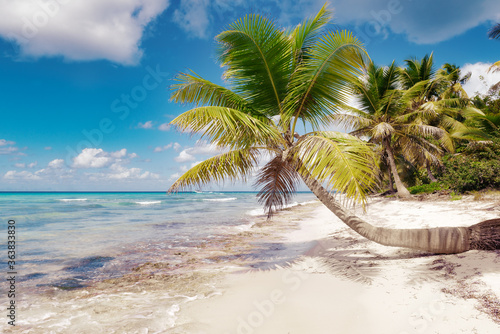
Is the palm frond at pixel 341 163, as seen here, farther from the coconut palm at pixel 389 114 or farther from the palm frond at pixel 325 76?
the coconut palm at pixel 389 114

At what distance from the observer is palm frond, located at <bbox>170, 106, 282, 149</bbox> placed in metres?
4.48

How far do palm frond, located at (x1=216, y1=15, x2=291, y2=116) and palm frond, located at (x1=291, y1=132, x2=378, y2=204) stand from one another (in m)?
1.48

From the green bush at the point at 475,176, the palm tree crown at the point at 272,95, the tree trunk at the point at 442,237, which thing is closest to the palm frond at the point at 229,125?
the palm tree crown at the point at 272,95

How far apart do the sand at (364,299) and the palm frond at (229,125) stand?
8.65 feet

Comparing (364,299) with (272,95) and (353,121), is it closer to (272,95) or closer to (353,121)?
(272,95)

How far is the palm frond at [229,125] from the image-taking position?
4.48 m

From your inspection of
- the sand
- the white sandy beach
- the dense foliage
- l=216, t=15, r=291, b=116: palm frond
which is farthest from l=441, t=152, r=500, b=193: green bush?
l=216, t=15, r=291, b=116: palm frond

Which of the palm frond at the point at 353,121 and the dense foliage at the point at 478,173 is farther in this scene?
the palm frond at the point at 353,121

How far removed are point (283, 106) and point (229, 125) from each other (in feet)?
5.52

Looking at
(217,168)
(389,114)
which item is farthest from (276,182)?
(389,114)

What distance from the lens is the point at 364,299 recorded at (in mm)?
3451

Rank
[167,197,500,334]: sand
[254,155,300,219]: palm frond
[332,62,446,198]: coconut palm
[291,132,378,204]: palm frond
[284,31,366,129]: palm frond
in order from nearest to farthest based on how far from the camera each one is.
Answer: [167,197,500,334]: sand, [291,132,378,204]: palm frond, [284,31,366,129]: palm frond, [254,155,300,219]: palm frond, [332,62,446,198]: coconut palm

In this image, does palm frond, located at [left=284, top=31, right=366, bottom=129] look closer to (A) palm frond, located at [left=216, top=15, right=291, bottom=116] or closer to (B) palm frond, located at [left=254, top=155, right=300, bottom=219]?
(A) palm frond, located at [left=216, top=15, right=291, bottom=116]

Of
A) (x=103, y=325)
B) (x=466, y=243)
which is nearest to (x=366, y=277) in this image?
(x=466, y=243)
